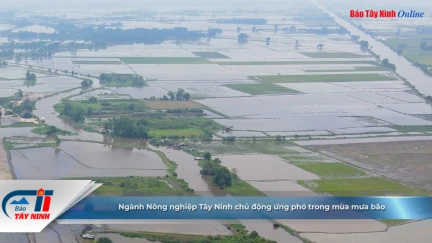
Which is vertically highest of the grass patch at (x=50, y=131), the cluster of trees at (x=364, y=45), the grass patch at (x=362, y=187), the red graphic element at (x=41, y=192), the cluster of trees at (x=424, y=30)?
the red graphic element at (x=41, y=192)

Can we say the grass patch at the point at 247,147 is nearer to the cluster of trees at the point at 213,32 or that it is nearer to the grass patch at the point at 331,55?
the grass patch at the point at 331,55

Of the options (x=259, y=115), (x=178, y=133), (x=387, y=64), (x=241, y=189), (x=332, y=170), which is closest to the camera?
(x=241, y=189)

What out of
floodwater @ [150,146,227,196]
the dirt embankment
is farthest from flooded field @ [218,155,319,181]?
the dirt embankment

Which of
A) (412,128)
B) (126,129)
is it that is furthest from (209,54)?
(126,129)

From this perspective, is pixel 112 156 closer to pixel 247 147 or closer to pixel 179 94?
pixel 247 147

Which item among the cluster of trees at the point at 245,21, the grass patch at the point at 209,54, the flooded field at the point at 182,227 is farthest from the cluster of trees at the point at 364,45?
the flooded field at the point at 182,227
